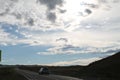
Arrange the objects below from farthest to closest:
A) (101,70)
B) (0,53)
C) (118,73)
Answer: (101,70), (118,73), (0,53)

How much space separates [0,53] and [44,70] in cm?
3839

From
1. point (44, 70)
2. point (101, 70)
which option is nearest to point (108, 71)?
point (101, 70)

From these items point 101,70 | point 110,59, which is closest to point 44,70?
point 101,70

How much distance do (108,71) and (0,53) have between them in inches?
1512

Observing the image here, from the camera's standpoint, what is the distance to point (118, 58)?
96125 mm

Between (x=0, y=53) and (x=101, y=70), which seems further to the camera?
(x=101, y=70)

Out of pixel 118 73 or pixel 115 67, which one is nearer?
pixel 118 73

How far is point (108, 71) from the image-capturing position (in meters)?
80.9

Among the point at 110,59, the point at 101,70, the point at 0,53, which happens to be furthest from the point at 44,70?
the point at 0,53

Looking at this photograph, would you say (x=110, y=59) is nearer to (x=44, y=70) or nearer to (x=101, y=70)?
(x=101, y=70)

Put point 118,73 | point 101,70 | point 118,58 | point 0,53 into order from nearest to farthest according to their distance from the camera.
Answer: point 0,53
point 118,73
point 101,70
point 118,58

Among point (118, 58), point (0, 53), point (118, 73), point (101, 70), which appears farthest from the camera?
point (118, 58)

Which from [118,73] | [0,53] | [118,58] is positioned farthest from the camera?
[118,58]

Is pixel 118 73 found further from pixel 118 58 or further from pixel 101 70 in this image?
pixel 118 58
